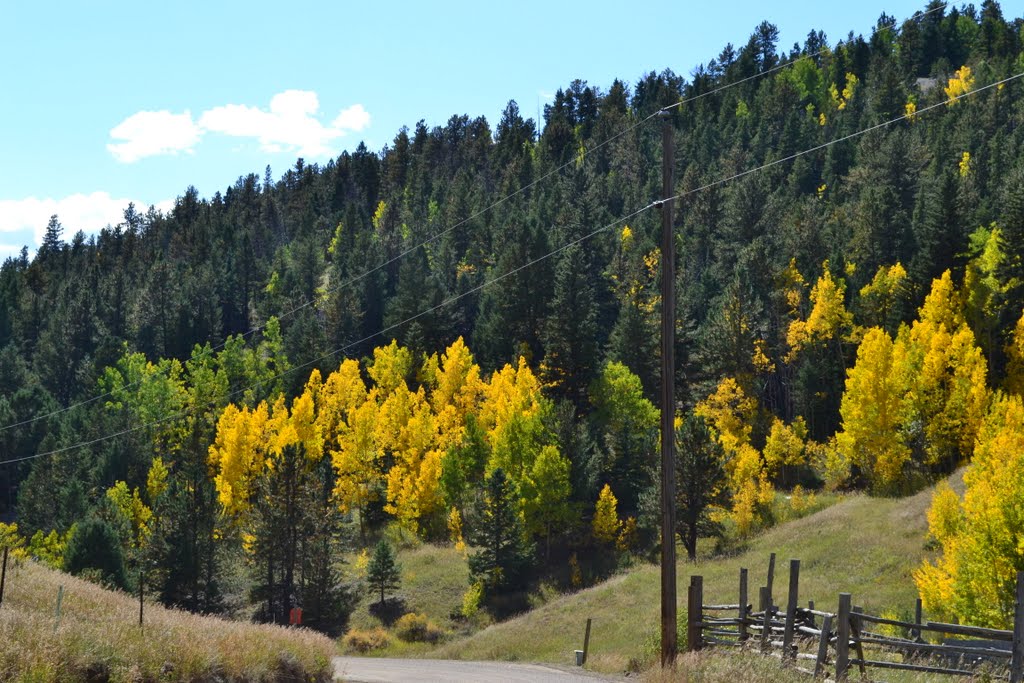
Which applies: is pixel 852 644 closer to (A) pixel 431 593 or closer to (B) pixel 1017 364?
(A) pixel 431 593

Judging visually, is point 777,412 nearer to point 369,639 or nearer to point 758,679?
point 369,639

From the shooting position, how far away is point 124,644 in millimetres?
15344

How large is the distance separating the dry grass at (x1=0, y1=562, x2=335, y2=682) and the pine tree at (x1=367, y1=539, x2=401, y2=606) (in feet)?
131

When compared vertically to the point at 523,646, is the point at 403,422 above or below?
above

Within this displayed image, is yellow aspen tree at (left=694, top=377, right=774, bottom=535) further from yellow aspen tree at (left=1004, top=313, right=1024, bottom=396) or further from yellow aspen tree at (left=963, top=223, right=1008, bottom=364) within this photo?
yellow aspen tree at (left=1004, top=313, right=1024, bottom=396)

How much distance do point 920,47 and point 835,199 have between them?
9793 cm

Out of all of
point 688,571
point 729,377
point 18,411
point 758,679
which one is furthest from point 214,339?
point 758,679

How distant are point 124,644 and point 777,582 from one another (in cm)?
3958

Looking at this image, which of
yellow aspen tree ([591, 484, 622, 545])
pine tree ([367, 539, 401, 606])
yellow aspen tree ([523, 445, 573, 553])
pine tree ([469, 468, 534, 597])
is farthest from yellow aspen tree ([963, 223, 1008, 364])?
pine tree ([367, 539, 401, 606])

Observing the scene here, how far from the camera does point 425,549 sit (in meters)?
74.8

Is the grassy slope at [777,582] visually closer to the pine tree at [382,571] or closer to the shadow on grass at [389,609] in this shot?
the shadow on grass at [389,609]

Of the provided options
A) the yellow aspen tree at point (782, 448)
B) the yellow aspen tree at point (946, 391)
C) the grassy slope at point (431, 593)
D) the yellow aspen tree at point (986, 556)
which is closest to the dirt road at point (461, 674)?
the yellow aspen tree at point (986, 556)

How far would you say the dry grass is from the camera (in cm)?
1385

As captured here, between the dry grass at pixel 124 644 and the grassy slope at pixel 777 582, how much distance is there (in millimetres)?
18673
